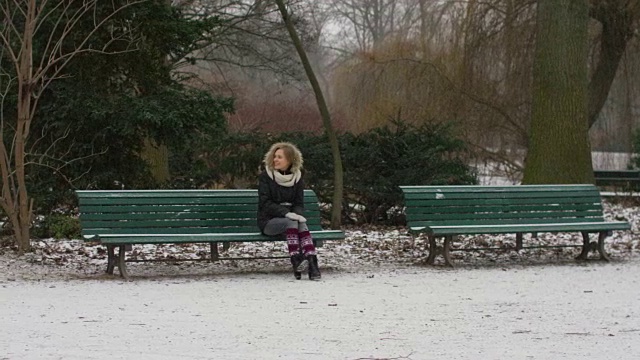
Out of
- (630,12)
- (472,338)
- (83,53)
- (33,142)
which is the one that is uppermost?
(630,12)

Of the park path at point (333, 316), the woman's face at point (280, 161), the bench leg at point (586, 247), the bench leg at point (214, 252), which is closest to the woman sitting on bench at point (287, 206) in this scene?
the woman's face at point (280, 161)

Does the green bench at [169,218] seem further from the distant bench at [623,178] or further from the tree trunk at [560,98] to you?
the distant bench at [623,178]

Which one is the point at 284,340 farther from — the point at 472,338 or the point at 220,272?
the point at 220,272

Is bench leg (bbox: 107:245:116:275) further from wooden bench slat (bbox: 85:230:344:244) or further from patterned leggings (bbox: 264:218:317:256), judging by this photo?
patterned leggings (bbox: 264:218:317:256)

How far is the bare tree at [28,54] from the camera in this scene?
38.2ft

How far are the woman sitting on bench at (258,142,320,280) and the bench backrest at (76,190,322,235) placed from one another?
1.59ft

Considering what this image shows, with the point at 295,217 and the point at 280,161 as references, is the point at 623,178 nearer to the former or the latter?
the point at 280,161

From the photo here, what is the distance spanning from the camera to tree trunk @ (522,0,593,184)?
1532 centimetres

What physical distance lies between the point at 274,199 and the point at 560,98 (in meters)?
6.18

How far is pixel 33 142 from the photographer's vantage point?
13.5 m

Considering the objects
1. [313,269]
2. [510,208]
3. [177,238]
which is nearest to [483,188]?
[510,208]

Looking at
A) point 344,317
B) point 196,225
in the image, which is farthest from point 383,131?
point 344,317

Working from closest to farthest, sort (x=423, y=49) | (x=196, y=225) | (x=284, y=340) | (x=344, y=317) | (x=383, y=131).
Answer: (x=284, y=340)
(x=344, y=317)
(x=196, y=225)
(x=383, y=131)
(x=423, y=49)

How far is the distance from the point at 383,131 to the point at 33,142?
5.26m
